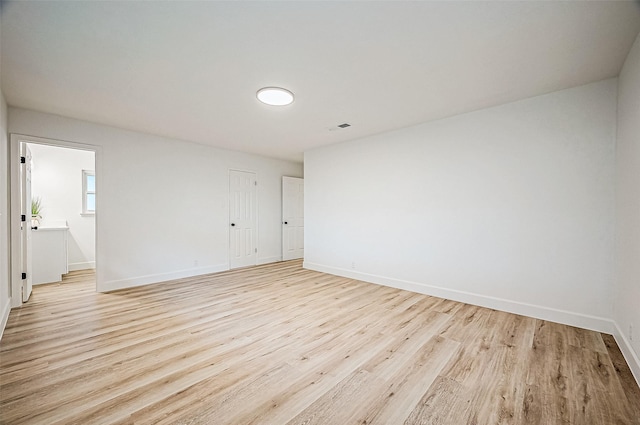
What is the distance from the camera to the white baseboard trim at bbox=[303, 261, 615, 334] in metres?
2.71

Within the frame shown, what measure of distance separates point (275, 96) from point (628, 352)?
3987 millimetres

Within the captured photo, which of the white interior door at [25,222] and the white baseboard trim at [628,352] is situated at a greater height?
the white interior door at [25,222]

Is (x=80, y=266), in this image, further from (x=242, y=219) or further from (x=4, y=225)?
(x=242, y=219)

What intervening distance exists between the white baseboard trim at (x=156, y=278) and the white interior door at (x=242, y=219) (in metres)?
0.42

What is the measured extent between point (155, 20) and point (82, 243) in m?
5.94

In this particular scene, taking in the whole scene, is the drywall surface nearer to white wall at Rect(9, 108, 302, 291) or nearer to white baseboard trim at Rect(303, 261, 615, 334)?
white wall at Rect(9, 108, 302, 291)

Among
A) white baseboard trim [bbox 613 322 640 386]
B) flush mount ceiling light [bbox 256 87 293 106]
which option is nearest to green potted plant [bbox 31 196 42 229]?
flush mount ceiling light [bbox 256 87 293 106]

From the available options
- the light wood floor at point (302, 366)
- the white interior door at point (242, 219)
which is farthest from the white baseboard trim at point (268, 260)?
the light wood floor at point (302, 366)

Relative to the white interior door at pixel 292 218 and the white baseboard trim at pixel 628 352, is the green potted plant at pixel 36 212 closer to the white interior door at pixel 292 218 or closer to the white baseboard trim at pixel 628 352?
the white interior door at pixel 292 218

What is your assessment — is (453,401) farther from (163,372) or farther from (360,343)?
(163,372)

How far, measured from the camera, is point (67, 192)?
18.1 feet

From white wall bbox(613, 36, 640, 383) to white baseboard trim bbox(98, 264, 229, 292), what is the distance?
18.7 ft

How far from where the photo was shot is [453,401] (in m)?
1.71

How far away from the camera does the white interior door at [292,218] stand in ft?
22.1
